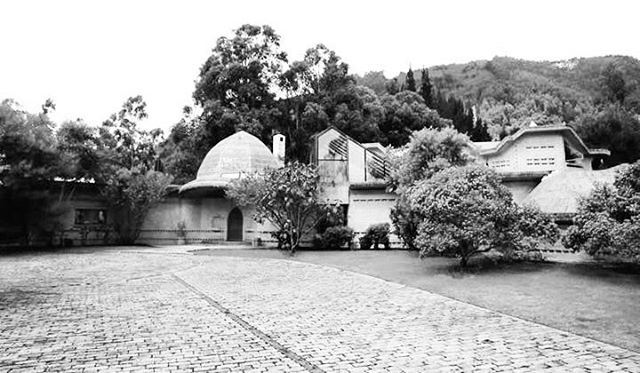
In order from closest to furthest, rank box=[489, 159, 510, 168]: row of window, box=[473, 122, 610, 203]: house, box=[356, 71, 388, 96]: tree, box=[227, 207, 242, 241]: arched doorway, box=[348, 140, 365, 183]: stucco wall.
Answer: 1. box=[348, 140, 365, 183]: stucco wall
2. box=[473, 122, 610, 203]: house
3. box=[489, 159, 510, 168]: row of window
4. box=[227, 207, 242, 241]: arched doorway
5. box=[356, 71, 388, 96]: tree

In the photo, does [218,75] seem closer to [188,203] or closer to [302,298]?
[188,203]

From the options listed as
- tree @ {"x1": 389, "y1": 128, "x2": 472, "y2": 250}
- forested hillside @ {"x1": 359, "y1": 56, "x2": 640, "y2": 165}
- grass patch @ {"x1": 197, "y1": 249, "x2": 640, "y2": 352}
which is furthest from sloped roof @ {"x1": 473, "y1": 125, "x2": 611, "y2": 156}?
grass patch @ {"x1": 197, "y1": 249, "x2": 640, "y2": 352}

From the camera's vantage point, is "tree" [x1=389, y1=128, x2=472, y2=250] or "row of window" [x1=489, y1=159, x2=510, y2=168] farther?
"row of window" [x1=489, y1=159, x2=510, y2=168]

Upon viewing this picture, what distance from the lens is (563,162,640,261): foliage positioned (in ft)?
33.4

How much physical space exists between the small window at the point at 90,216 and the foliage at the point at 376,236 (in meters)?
17.3

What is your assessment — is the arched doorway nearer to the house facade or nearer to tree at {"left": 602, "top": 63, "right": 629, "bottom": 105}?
the house facade

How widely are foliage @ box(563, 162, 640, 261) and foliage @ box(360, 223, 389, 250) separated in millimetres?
10090

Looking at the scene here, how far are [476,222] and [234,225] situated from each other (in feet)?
65.6

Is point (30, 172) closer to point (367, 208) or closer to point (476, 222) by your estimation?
point (367, 208)

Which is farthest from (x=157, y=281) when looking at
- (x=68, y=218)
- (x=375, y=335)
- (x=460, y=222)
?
(x=68, y=218)

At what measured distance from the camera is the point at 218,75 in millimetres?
39906

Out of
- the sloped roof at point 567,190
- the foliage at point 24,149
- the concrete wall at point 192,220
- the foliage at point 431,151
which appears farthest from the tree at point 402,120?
the foliage at point 24,149

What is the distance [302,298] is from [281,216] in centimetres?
1154

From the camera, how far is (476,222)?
41.2 ft
